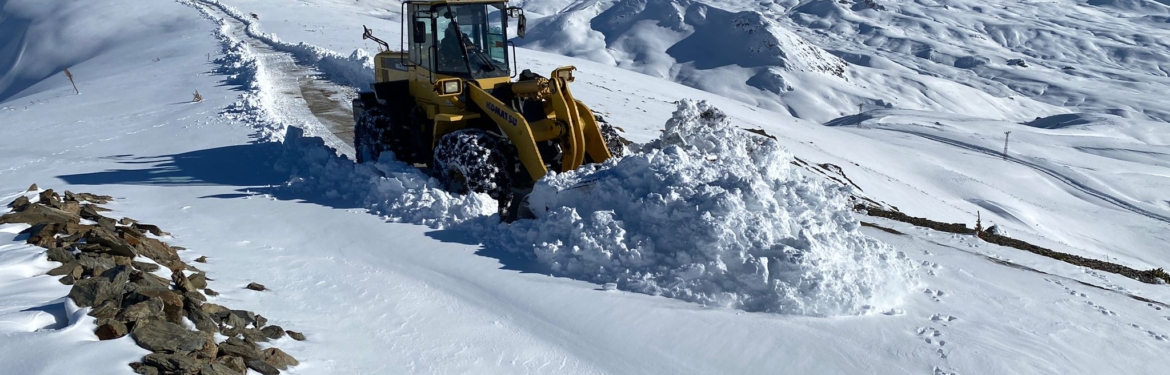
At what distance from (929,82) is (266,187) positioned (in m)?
110

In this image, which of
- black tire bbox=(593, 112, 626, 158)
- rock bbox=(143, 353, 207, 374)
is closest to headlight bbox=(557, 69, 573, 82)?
black tire bbox=(593, 112, 626, 158)

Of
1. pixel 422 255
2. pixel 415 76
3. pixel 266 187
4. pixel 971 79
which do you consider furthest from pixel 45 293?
pixel 971 79

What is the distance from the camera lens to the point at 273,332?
17.9 feet

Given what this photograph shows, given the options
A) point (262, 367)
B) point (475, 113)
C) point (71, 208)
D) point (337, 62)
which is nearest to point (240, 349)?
point (262, 367)

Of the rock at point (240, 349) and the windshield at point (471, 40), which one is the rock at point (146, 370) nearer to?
the rock at point (240, 349)

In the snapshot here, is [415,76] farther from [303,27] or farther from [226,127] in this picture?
[303,27]

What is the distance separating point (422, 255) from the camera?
7.57m

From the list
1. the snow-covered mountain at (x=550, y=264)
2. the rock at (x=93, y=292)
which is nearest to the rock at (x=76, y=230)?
the snow-covered mountain at (x=550, y=264)

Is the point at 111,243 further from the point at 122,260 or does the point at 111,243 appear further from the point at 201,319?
the point at 201,319

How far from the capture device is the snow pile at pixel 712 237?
21.4 feet

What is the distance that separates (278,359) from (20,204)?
4378mm

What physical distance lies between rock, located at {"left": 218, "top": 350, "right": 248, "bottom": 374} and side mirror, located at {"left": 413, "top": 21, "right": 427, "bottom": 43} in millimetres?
5663

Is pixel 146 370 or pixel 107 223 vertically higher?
pixel 146 370

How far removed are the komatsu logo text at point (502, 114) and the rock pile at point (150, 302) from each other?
3.28 metres
